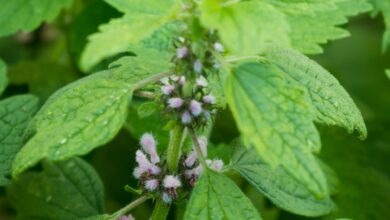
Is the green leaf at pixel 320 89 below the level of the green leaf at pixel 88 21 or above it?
above

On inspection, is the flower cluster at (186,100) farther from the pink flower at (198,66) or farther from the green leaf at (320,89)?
the green leaf at (320,89)

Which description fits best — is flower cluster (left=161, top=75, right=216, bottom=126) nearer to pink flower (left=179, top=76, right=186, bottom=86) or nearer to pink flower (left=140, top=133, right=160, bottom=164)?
pink flower (left=179, top=76, right=186, bottom=86)

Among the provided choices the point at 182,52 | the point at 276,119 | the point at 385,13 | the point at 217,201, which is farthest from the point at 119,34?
the point at 385,13

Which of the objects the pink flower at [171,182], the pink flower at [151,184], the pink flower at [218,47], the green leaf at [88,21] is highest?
the pink flower at [218,47]

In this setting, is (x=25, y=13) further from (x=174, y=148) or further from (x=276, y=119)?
(x=276, y=119)

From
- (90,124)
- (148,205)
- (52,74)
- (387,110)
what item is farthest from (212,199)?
(387,110)

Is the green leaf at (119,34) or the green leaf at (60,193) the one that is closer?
the green leaf at (119,34)

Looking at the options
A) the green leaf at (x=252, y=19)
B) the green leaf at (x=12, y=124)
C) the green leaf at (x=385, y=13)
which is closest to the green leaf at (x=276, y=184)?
the green leaf at (x=252, y=19)
